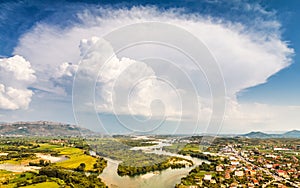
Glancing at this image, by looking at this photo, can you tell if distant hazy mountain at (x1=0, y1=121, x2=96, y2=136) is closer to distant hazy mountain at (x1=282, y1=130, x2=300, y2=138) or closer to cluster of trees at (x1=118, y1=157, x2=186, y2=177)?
cluster of trees at (x1=118, y1=157, x2=186, y2=177)

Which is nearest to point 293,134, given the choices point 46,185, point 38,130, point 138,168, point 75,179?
point 38,130

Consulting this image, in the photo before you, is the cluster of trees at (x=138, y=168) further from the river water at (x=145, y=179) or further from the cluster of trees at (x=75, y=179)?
the cluster of trees at (x=75, y=179)

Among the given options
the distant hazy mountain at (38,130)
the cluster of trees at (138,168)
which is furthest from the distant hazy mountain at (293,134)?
the cluster of trees at (138,168)

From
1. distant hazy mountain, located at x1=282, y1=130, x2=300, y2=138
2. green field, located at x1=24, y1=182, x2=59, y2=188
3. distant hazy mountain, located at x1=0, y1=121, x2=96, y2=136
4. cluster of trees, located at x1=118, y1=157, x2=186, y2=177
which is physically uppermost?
distant hazy mountain, located at x1=282, y1=130, x2=300, y2=138

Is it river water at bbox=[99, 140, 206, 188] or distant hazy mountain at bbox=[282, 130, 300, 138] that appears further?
distant hazy mountain at bbox=[282, 130, 300, 138]

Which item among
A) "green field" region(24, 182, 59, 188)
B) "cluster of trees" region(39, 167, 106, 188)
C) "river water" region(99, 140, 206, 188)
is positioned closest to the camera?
"green field" region(24, 182, 59, 188)

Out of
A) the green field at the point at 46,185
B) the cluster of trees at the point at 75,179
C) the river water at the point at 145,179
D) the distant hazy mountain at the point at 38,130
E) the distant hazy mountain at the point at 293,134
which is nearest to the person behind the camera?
the green field at the point at 46,185

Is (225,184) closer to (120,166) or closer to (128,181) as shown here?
(128,181)

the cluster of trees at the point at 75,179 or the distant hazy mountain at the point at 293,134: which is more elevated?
the distant hazy mountain at the point at 293,134

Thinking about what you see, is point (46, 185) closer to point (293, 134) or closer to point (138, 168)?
point (138, 168)

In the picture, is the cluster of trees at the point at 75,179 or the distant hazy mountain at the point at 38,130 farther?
the distant hazy mountain at the point at 38,130

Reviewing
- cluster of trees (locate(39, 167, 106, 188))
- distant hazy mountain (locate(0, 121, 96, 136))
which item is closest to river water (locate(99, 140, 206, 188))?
cluster of trees (locate(39, 167, 106, 188))
